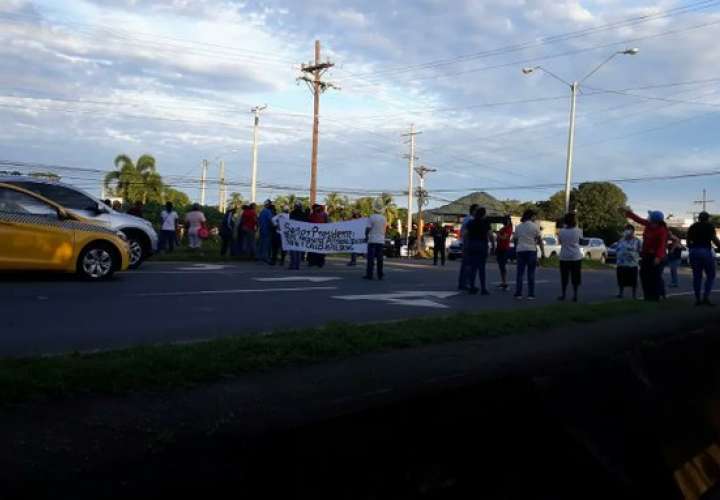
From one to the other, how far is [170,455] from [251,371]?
8.19ft

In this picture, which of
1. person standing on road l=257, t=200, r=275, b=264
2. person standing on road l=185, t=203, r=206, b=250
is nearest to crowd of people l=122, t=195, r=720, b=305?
person standing on road l=257, t=200, r=275, b=264

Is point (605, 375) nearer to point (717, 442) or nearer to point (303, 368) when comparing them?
point (717, 442)

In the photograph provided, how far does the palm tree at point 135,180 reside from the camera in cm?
5906

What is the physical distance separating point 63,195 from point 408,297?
707 cm

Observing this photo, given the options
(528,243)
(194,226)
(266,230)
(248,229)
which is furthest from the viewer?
(194,226)

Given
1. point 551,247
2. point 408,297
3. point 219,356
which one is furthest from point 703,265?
point 551,247

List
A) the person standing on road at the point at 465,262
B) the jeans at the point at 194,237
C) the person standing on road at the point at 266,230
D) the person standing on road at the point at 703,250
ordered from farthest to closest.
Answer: the jeans at the point at 194,237 → the person standing on road at the point at 266,230 → the person standing on road at the point at 465,262 → the person standing on road at the point at 703,250

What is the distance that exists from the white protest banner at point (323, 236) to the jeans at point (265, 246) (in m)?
0.50

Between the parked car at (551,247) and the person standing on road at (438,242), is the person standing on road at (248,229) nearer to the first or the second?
the person standing on road at (438,242)

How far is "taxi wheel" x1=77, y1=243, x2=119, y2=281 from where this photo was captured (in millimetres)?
12930

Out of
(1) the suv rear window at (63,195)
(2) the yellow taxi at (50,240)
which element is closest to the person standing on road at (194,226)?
(1) the suv rear window at (63,195)

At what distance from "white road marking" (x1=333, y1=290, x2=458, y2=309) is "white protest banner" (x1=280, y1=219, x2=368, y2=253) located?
605cm

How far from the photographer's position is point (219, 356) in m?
6.31

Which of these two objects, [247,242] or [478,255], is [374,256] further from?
[247,242]
